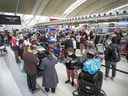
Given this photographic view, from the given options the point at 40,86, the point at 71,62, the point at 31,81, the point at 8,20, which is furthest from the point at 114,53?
the point at 8,20

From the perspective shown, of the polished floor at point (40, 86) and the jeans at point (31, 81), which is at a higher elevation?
the jeans at point (31, 81)

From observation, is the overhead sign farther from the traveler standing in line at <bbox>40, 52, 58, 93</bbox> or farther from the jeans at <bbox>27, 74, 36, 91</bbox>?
the traveler standing in line at <bbox>40, 52, 58, 93</bbox>

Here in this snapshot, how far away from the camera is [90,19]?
36.2 feet

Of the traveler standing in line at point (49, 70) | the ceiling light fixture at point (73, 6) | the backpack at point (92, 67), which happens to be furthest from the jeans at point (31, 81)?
the ceiling light fixture at point (73, 6)

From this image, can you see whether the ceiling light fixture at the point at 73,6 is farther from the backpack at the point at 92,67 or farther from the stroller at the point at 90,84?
the stroller at the point at 90,84

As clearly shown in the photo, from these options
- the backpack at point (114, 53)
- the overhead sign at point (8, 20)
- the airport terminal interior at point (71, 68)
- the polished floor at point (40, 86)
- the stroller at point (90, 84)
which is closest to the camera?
the stroller at point (90, 84)

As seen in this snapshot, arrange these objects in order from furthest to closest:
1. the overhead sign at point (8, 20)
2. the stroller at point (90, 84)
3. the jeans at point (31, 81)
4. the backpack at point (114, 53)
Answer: the overhead sign at point (8, 20)
the backpack at point (114, 53)
the jeans at point (31, 81)
the stroller at point (90, 84)

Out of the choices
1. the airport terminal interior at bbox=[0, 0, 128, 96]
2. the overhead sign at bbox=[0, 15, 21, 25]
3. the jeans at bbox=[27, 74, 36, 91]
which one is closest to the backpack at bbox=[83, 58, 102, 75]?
the airport terminal interior at bbox=[0, 0, 128, 96]

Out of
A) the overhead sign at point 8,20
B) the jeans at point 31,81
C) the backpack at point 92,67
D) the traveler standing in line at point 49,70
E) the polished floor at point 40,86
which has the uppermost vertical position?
the overhead sign at point 8,20

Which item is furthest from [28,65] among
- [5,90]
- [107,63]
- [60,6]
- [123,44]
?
[60,6]

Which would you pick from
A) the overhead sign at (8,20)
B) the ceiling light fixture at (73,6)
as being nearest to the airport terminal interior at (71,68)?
the overhead sign at (8,20)

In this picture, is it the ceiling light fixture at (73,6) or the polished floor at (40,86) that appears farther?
the ceiling light fixture at (73,6)

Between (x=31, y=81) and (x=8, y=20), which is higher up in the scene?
(x=8, y=20)

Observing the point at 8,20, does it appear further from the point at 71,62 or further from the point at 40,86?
the point at 71,62
